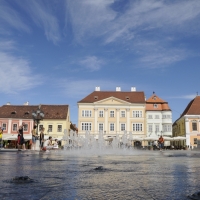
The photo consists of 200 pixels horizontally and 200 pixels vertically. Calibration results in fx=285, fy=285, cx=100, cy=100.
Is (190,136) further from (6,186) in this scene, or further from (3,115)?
(6,186)

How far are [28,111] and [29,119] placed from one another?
2447 millimetres

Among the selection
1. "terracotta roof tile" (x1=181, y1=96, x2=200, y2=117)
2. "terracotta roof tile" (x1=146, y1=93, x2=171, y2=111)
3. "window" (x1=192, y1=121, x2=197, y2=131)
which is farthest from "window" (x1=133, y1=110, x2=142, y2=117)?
"window" (x1=192, y1=121, x2=197, y2=131)

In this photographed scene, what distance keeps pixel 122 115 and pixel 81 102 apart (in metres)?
9.98

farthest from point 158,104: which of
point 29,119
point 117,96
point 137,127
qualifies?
point 29,119

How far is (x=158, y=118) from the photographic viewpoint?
226 ft

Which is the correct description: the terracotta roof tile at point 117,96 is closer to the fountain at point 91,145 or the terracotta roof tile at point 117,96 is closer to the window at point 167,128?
the window at point 167,128

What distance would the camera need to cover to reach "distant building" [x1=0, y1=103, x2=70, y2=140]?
204ft

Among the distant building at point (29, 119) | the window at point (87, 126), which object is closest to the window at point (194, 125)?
the window at point (87, 126)

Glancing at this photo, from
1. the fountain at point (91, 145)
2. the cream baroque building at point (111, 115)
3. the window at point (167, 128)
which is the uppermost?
the cream baroque building at point (111, 115)

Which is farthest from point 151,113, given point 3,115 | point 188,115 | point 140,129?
point 3,115

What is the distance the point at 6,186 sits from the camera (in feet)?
9.31

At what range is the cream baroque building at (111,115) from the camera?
66.0m

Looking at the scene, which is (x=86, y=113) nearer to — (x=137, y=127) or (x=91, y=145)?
(x=137, y=127)

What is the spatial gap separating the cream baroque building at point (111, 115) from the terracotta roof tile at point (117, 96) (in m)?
0.59
